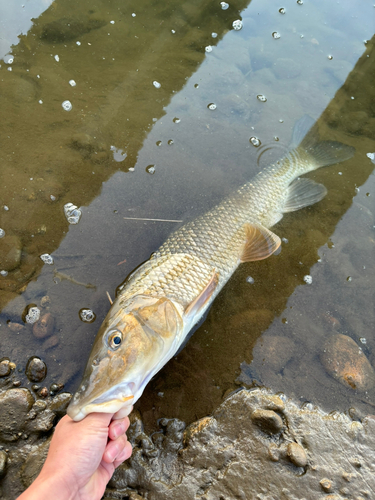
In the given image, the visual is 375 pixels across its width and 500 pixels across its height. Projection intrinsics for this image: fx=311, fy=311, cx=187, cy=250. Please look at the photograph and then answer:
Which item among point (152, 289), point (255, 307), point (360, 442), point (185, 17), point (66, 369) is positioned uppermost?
point (185, 17)

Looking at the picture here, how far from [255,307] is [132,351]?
1351mm

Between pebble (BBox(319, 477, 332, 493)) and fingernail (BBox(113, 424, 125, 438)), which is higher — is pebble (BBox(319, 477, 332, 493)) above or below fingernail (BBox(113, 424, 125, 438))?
below

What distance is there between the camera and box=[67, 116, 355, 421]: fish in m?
1.80

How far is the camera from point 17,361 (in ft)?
7.65

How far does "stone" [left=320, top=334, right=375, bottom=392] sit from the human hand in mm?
1713

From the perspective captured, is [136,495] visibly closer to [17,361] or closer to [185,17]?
[17,361]

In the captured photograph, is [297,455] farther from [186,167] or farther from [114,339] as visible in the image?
[186,167]

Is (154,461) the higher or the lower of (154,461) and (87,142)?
the lower

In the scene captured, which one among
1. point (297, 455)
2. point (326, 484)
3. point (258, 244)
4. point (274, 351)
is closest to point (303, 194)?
point (258, 244)

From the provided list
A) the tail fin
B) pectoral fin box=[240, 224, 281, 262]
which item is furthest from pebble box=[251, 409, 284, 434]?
the tail fin

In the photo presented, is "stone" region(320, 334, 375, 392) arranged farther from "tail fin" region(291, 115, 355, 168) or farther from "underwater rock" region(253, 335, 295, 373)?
"tail fin" region(291, 115, 355, 168)

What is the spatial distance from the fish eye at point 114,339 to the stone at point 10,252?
4.30ft

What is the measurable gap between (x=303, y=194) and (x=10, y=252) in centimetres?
299

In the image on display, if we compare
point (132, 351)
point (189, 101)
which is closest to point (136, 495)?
point (132, 351)
